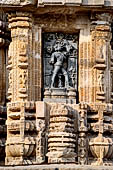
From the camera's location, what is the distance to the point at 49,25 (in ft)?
79.5

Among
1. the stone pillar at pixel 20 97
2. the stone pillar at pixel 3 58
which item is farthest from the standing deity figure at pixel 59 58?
the stone pillar at pixel 3 58

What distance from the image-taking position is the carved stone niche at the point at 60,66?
2386 cm

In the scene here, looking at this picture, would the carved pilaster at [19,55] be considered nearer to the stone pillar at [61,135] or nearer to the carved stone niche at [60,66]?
the carved stone niche at [60,66]

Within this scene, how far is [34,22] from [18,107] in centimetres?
333

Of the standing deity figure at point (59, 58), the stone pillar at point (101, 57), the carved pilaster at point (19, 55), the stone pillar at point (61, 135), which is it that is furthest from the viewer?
the standing deity figure at point (59, 58)

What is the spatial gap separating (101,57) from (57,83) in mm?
1892

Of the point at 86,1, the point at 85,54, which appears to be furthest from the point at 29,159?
the point at 86,1

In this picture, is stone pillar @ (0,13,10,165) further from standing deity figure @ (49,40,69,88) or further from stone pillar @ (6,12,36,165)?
standing deity figure @ (49,40,69,88)

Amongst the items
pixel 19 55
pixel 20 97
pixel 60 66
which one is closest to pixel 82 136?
pixel 20 97

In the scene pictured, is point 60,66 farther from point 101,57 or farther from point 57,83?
point 101,57

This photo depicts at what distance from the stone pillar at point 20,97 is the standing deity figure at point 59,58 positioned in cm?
92

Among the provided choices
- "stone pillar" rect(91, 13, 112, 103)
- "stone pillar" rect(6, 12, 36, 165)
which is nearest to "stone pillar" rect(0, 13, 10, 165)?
"stone pillar" rect(6, 12, 36, 165)

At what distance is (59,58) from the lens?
2409cm

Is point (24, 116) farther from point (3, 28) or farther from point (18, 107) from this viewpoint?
point (3, 28)
